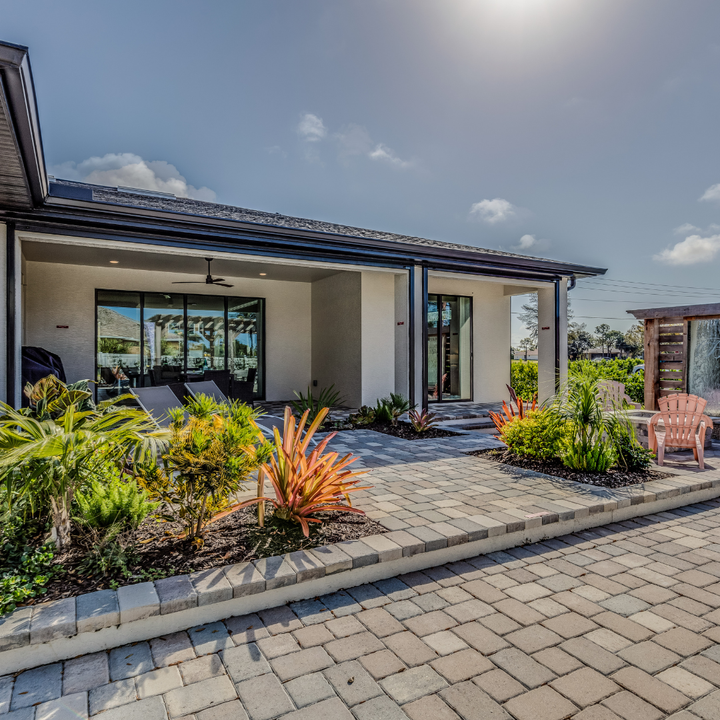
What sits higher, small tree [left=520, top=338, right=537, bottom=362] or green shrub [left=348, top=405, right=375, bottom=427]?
small tree [left=520, top=338, right=537, bottom=362]

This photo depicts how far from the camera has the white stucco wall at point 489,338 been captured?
11.6 metres

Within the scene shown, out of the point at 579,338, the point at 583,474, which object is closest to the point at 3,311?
the point at 583,474

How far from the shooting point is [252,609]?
8.16ft

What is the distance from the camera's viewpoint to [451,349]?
37.9 ft

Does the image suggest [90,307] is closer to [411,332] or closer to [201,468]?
[411,332]

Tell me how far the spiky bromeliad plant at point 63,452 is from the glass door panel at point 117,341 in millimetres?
7428

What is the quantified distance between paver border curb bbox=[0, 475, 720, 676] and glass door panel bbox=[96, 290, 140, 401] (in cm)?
846

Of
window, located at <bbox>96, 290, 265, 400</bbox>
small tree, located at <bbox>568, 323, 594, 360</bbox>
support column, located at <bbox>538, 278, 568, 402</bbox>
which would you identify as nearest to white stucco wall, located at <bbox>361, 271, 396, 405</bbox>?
window, located at <bbox>96, 290, 265, 400</bbox>

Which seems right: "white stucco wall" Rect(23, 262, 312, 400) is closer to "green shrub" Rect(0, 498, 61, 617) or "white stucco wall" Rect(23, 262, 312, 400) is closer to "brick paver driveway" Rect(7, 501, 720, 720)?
"green shrub" Rect(0, 498, 61, 617)

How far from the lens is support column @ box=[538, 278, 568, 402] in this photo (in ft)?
32.6

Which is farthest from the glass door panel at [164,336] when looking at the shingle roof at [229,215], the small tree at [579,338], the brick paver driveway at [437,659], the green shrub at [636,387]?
the small tree at [579,338]

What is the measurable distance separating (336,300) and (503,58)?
5.77m

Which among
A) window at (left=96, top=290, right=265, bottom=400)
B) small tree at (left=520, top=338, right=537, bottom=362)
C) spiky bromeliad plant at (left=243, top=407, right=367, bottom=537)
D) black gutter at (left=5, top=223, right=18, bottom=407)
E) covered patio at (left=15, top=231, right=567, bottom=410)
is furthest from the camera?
small tree at (left=520, top=338, right=537, bottom=362)

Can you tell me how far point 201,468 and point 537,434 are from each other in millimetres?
3818
